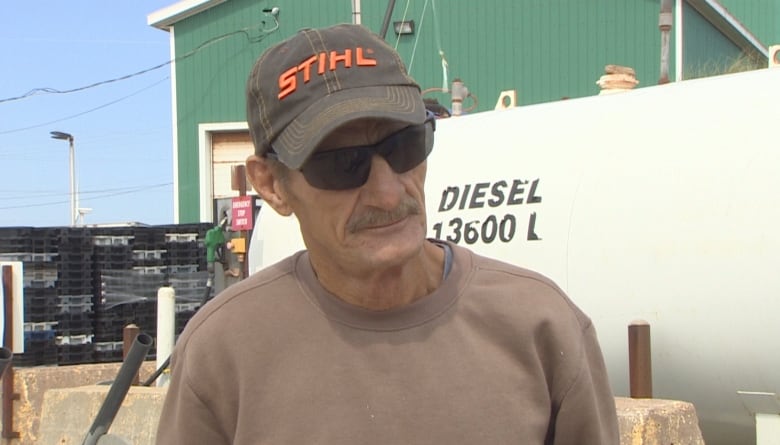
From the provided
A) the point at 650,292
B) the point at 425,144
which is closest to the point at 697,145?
the point at 650,292

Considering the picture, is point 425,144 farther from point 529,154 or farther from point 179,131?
point 179,131

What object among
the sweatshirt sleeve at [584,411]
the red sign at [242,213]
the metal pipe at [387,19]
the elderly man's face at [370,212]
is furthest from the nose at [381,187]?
the metal pipe at [387,19]

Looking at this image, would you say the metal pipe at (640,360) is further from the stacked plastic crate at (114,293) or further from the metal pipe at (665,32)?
the stacked plastic crate at (114,293)

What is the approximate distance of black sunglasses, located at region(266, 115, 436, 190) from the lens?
65.1 inches

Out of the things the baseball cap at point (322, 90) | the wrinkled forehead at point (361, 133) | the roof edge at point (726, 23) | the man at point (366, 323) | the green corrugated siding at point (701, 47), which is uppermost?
the roof edge at point (726, 23)

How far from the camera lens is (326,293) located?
1.74 metres

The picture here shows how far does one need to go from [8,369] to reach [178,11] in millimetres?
14703

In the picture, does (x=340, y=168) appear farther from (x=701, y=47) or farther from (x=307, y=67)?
(x=701, y=47)

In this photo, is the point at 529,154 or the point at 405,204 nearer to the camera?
the point at 405,204

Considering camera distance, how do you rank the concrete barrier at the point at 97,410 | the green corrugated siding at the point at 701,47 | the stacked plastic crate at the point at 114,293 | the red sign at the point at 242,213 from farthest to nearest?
the green corrugated siding at the point at 701,47
the stacked plastic crate at the point at 114,293
the red sign at the point at 242,213
the concrete barrier at the point at 97,410

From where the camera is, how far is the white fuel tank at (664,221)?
425 centimetres

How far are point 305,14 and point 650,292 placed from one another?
16795 millimetres

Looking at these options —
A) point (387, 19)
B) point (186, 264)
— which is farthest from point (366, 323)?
point (186, 264)

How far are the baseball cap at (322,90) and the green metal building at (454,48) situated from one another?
15.1 m
